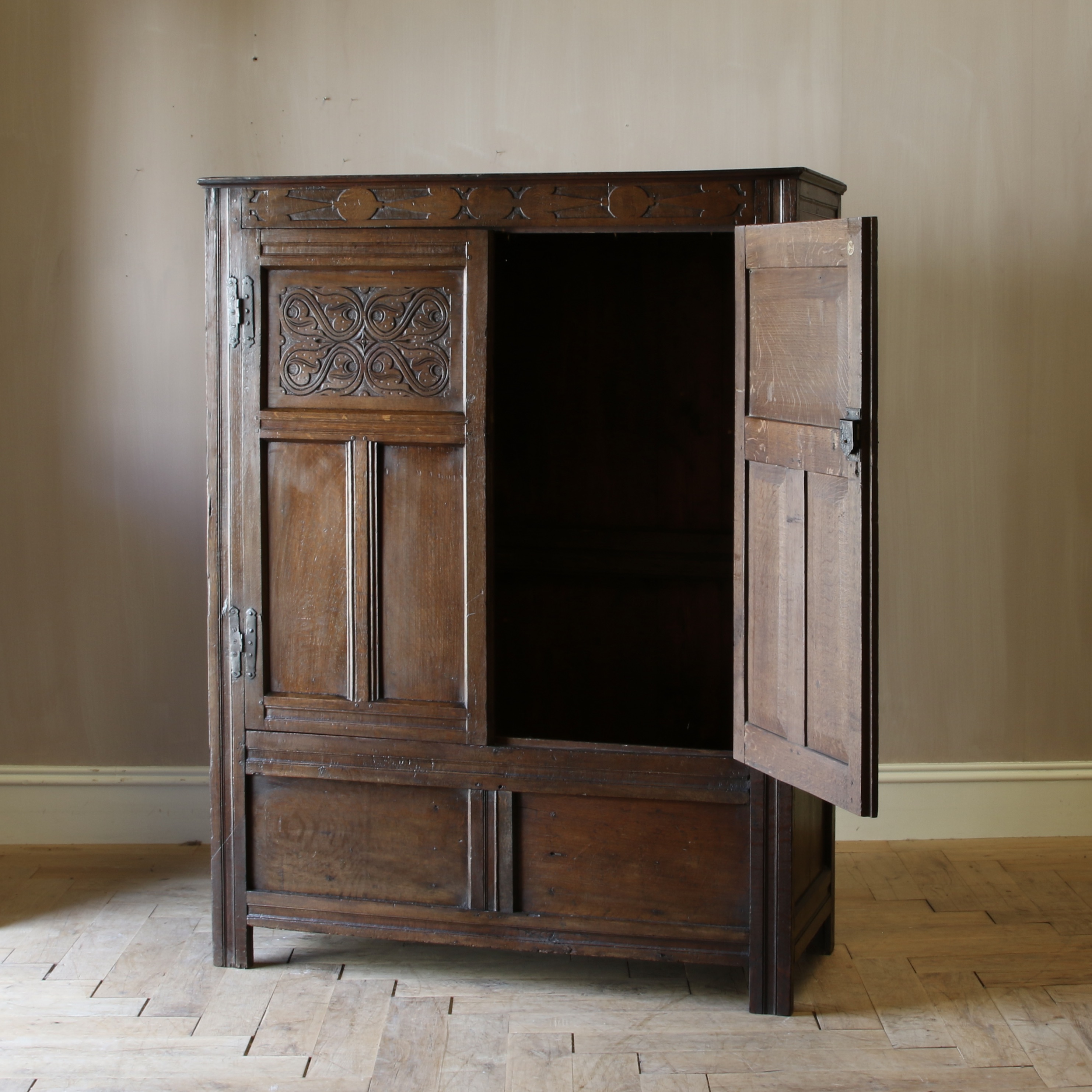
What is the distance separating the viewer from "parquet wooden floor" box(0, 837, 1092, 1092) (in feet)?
7.66

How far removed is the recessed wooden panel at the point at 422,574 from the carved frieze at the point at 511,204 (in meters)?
0.49

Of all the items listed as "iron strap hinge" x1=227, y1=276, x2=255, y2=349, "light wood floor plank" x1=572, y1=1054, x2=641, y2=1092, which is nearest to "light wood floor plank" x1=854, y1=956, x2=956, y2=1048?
"light wood floor plank" x1=572, y1=1054, x2=641, y2=1092

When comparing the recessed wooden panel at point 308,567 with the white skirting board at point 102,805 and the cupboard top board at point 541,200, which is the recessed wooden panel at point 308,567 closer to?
the cupboard top board at point 541,200

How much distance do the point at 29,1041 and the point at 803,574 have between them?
182 cm

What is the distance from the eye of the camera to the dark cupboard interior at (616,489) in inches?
125

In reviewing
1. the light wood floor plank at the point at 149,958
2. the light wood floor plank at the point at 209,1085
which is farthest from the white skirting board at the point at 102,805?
the light wood floor plank at the point at 209,1085

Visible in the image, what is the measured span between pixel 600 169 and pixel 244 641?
163 cm

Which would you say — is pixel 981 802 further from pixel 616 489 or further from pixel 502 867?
pixel 502 867

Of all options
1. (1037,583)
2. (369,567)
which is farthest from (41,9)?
(1037,583)

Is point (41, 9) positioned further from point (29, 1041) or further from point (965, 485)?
point (965, 485)

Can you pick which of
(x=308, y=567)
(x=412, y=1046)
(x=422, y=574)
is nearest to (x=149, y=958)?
(x=412, y=1046)

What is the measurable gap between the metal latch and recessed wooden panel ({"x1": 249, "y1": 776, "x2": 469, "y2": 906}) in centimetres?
113

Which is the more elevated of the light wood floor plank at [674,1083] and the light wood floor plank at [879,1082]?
the light wood floor plank at [879,1082]

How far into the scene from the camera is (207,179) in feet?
8.46
